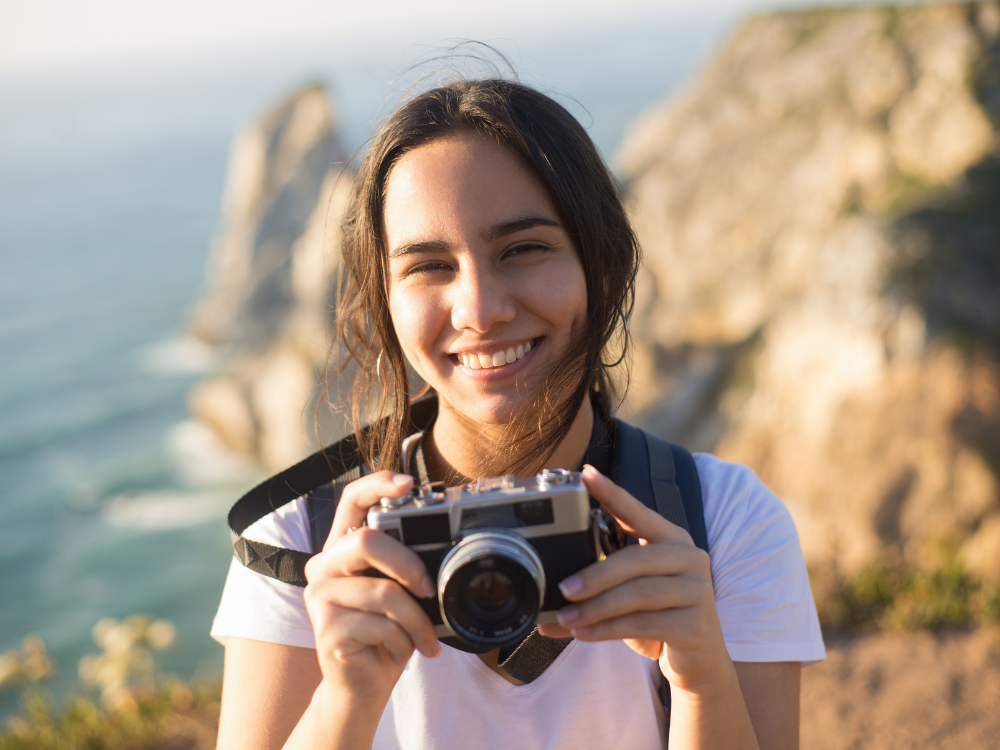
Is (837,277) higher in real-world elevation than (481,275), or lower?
higher

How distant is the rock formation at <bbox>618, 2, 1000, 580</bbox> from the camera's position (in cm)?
552

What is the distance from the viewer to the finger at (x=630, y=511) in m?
1.55

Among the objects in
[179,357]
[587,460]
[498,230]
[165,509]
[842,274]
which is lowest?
[587,460]

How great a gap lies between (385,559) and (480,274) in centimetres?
67

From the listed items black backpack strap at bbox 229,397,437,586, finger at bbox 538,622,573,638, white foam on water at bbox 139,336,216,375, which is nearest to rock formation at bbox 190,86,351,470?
white foam on water at bbox 139,336,216,375

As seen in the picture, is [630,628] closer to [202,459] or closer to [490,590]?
[490,590]

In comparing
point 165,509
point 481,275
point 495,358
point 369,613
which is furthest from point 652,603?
point 165,509

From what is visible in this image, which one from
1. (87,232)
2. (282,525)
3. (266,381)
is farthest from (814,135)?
(87,232)

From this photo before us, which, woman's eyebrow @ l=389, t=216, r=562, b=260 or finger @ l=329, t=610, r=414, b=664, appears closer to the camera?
finger @ l=329, t=610, r=414, b=664

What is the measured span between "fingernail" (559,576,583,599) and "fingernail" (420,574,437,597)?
252 millimetres

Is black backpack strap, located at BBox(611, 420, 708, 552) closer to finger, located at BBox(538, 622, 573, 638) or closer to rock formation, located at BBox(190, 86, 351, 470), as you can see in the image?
finger, located at BBox(538, 622, 573, 638)

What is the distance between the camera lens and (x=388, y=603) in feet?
4.96

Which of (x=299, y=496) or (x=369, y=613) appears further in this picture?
(x=299, y=496)

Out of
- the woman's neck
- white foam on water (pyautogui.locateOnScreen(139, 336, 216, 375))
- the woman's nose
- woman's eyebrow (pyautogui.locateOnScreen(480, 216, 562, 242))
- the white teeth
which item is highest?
white foam on water (pyautogui.locateOnScreen(139, 336, 216, 375))
